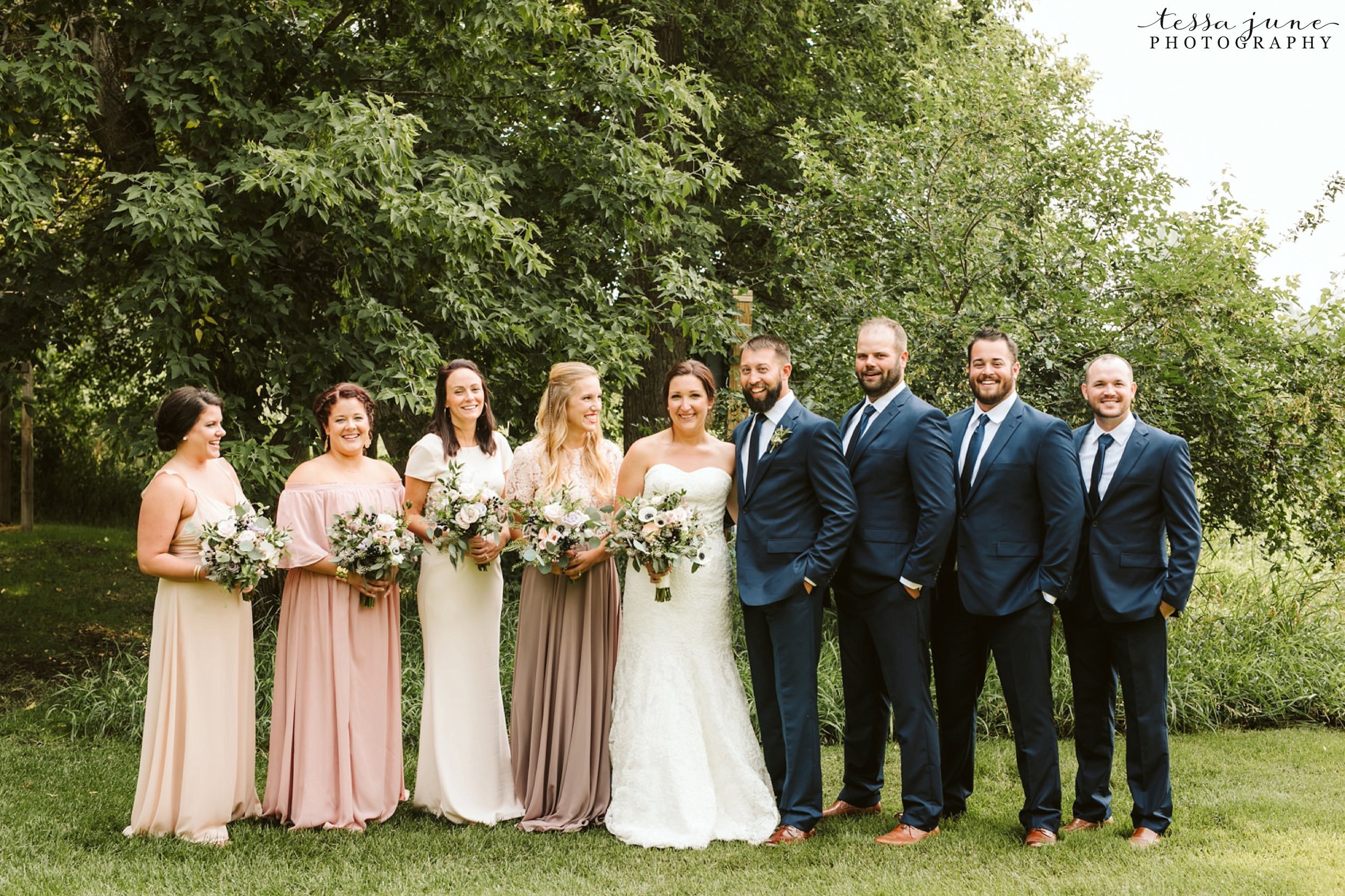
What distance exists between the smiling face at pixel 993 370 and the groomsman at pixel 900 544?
0.73 feet

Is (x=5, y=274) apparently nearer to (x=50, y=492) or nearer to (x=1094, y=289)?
(x=1094, y=289)

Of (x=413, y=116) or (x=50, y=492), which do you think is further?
(x=50, y=492)

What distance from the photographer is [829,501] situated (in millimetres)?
5023

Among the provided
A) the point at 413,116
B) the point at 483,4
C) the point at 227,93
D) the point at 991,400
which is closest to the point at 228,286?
the point at 227,93

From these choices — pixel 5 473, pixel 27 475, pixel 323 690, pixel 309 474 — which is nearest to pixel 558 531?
pixel 309 474

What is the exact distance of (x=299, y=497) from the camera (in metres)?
5.42

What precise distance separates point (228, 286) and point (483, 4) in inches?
109

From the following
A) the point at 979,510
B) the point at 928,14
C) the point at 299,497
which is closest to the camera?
the point at 979,510

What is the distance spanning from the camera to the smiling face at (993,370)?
200 inches

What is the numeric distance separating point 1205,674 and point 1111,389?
3.65 metres

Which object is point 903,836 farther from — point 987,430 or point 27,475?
point 27,475

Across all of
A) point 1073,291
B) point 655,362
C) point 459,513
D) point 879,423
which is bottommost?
point 459,513

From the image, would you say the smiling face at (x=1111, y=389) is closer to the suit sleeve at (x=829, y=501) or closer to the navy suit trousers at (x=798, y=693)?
the suit sleeve at (x=829, y=501)

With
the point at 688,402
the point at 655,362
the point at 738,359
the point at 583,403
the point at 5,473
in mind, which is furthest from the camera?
the point at 5,473
